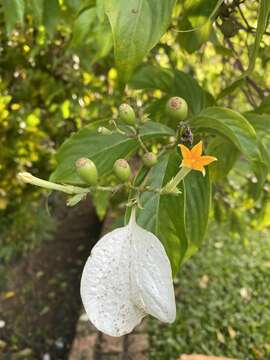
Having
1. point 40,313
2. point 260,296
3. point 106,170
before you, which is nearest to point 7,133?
point 40,313

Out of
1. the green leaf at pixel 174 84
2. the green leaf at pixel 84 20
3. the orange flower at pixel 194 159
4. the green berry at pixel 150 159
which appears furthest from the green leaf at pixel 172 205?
the green leaf at pixel 84 20

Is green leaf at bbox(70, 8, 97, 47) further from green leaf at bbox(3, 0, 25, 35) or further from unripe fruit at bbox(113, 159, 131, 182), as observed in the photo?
unripe fruit at bbox(113, 159, 131, 182)

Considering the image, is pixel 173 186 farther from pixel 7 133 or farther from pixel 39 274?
pixel 39 274

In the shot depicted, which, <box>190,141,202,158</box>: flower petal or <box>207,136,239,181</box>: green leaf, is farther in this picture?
<box>207,136,239,181</box>: green leaf

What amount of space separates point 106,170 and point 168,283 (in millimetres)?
263

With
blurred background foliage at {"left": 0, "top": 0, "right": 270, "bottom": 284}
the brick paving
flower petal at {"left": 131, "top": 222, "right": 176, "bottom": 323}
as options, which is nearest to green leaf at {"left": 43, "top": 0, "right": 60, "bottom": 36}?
blurred background foliage at {"left": 0, "top": 0, "right": 270, "bottom": 284}

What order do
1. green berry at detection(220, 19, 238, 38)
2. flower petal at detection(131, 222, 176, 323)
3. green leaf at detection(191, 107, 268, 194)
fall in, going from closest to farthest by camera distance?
1. flower petal at detection(131, 222, 176, 323)
2. green leaf at detection(191, 107, 268, 194)
3. green berry at detection(220, 19, 238, 38)

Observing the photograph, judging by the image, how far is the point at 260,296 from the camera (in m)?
2.86

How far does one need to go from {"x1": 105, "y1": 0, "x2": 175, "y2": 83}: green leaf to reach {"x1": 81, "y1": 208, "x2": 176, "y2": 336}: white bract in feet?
0.70

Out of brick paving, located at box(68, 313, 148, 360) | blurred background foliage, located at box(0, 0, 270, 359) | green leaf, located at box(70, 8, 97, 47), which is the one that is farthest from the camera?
brick paving, located at box(68, 313, 148, 360)

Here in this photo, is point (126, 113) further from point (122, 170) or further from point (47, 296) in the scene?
point (47, 296)

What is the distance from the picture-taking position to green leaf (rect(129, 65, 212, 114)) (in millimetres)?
1107

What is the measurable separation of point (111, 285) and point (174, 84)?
0.60 meters

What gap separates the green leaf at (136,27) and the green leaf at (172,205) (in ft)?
0.66
